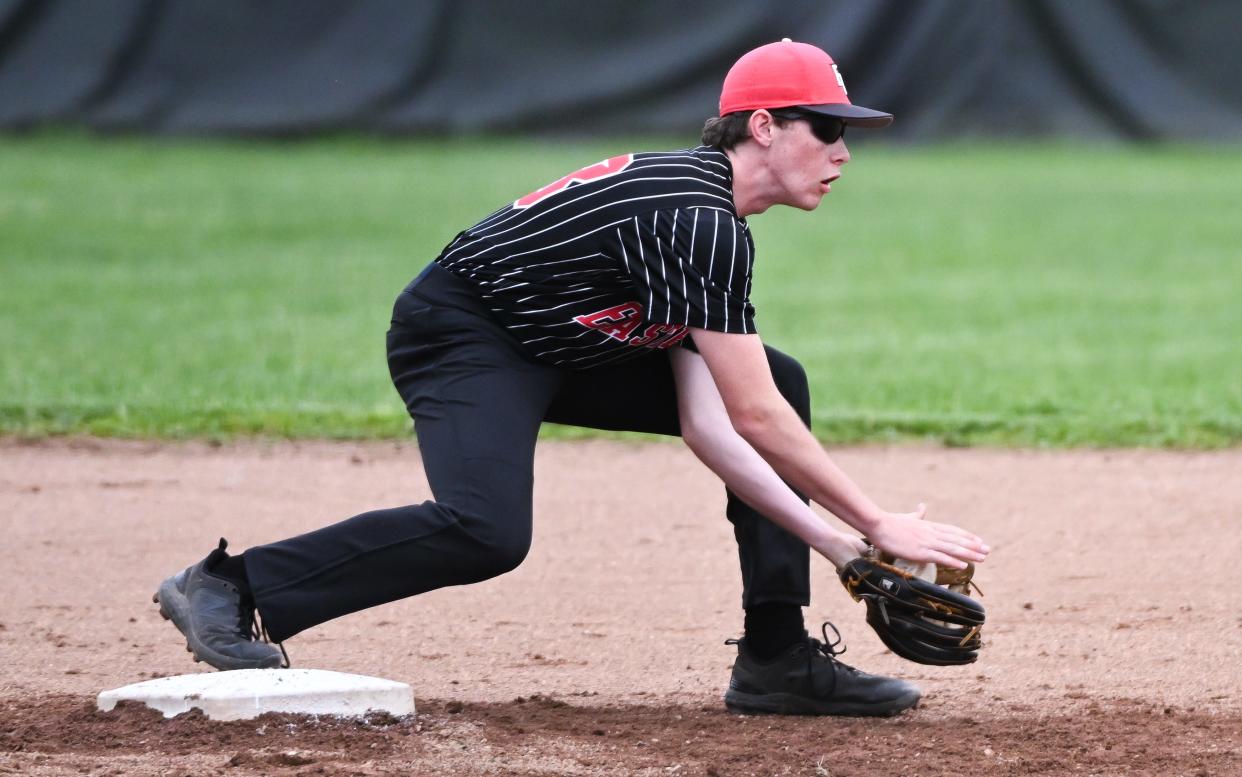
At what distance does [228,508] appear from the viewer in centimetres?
543

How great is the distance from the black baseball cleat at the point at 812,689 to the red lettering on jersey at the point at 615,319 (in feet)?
2.61

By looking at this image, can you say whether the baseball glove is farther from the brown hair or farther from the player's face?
the brown hair

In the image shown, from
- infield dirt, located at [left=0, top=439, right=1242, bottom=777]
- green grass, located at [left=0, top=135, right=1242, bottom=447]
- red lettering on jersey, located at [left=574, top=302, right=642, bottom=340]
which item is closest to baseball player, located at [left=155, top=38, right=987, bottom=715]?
red lettering on jersey, located at [left=574, top=302, right=642, bottom=340]

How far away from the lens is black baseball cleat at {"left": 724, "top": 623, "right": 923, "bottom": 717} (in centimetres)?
354

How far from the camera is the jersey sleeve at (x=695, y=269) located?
10.4 feet

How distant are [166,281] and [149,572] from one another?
5950 millimetres

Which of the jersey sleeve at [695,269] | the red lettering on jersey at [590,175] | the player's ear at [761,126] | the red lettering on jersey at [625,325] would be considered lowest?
the red lettering on jersey at [625,325]

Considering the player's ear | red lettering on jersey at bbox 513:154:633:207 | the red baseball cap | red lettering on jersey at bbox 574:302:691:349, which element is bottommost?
red lettering on jersey at bbox 574:302:691:349

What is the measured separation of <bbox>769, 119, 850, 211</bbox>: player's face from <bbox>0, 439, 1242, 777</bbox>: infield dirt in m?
1.13

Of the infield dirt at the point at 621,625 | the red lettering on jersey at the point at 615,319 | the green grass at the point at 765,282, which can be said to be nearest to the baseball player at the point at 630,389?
the red lettering on jersey at the point at 615,319

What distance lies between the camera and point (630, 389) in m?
3.65

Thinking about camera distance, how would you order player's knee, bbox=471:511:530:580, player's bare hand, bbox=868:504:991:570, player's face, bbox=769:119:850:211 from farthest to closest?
player's face, bbox=769:119:850:211 < player's knee, bbox=471:511:530:580 < player's bare hand, bbox=868:504:991:570

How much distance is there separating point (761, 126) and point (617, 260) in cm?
41

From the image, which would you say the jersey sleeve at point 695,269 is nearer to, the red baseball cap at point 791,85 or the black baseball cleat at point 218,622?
the red baseball cap at point 791,85
